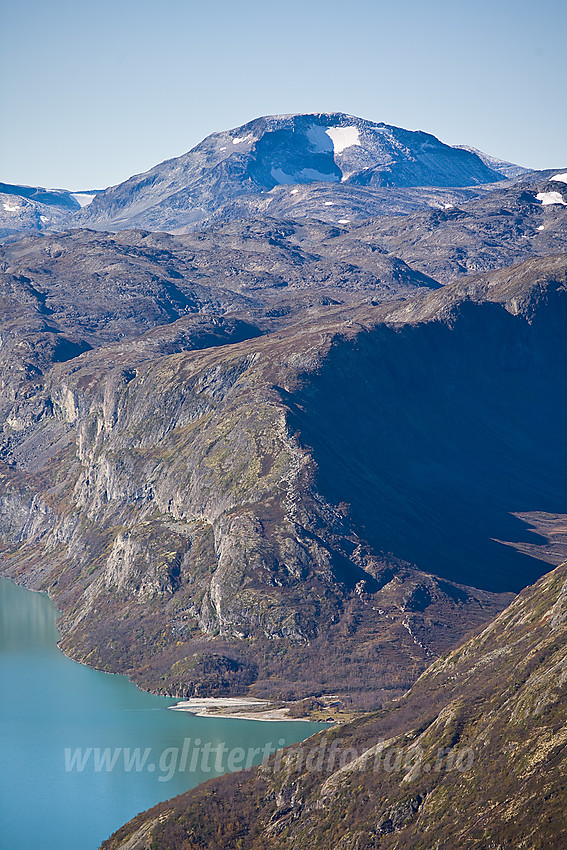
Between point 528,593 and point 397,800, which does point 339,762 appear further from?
point 528,593

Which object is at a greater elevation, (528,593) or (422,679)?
(528,593)

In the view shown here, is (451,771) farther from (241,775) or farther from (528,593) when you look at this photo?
(528,593)

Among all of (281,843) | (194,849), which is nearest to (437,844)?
(281,843)

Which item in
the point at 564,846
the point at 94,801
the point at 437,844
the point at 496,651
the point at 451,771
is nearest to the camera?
the point at 564,846

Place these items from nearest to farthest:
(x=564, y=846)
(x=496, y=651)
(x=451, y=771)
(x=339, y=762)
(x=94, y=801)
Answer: (x=564, y=846) < (x=451, y=771) < (x=339, y=762) < (x=496, y=651) < (x=94, y=801)

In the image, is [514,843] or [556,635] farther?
[556,635]

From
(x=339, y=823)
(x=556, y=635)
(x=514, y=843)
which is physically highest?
(x=556, y=635)
